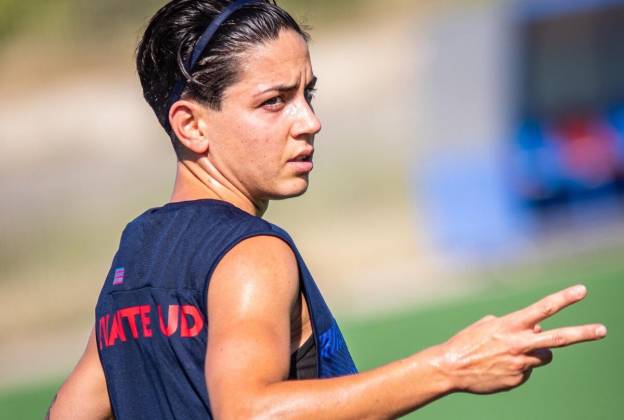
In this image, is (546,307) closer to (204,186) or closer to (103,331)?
(204,186)

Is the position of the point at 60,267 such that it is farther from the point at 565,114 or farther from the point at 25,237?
the point at 565,114

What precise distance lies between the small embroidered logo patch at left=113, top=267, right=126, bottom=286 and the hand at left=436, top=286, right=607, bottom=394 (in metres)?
0.75

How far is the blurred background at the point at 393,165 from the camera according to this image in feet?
29.2

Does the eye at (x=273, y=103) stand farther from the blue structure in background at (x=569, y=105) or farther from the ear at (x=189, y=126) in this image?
the blue structure in background at (x=569, y=105)

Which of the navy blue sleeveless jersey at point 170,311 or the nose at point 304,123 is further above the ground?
the nose at point 304,123

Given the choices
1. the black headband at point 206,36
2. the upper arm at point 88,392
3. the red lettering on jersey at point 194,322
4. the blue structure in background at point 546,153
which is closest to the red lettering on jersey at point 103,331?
the upper arm at point 88,392

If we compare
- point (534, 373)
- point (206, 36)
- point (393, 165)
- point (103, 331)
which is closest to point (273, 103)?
point (206, 36)

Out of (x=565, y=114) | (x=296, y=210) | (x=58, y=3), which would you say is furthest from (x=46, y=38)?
(x=565, y=114)

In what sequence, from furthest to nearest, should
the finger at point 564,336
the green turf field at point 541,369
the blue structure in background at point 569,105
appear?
the blue structure in background at point 569,105 < the green turf field at point 541,369 < the finger at point 564,336

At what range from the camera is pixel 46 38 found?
422 inches

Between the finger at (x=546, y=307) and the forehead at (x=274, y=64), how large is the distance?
28.4 inches

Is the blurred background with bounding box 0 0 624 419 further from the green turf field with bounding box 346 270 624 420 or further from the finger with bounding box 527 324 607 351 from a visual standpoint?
the finger with bounding box 527 324 607 351

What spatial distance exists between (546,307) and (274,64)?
768mm

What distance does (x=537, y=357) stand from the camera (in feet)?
5.96
